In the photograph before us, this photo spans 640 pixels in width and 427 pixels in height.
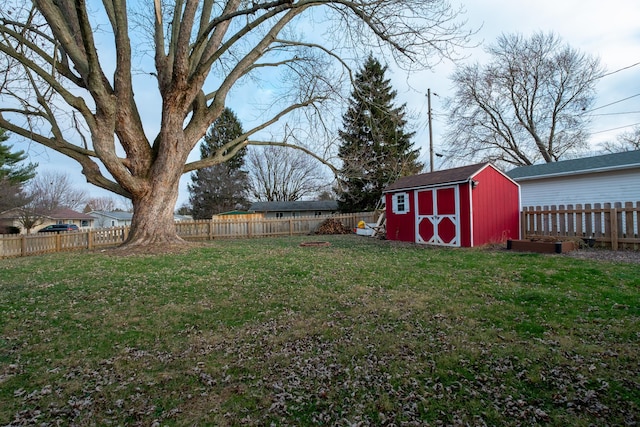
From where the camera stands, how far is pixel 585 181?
13789mm

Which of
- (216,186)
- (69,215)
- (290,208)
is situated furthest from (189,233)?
(69,215)

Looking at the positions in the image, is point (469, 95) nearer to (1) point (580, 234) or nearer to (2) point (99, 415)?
(1) point (580, 234)

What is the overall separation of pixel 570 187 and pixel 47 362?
57.7ft

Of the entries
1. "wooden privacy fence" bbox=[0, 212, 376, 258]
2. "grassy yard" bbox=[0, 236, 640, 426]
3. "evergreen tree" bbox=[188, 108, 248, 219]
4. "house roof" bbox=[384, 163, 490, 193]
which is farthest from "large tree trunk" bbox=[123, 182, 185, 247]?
"evergreen tree" bbox=[188, 108, 248, 219]

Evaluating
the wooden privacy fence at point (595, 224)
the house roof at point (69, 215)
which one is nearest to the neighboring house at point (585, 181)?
the wooden privacy fence at point (595, 224)

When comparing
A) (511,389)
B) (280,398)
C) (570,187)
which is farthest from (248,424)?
(570,187)

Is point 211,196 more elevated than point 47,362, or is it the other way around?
point 211,196

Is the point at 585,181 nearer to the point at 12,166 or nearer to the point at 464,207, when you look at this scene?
the point at 464,207

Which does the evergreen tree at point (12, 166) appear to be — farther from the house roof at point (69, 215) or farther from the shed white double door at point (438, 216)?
the shed white double door at point (438, 216)

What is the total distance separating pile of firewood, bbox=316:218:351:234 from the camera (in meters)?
19.9

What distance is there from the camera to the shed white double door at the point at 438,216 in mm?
11102

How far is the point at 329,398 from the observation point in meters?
2.57

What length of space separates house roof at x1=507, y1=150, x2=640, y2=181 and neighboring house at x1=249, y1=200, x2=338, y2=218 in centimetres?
2161

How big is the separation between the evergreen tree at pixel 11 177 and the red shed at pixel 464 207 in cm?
2617
